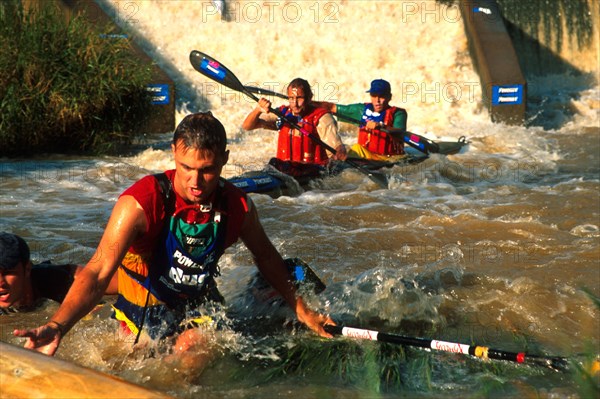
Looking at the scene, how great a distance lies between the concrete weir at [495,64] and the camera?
41.9ft

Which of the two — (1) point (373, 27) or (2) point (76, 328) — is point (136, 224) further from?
(1) point (373, 27)

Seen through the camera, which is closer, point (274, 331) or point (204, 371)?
point (204, 371)

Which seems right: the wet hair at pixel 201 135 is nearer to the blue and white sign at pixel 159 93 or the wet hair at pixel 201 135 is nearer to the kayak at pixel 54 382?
the kayak at pixel 54 382

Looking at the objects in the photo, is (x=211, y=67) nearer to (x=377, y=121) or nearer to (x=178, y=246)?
(x=377, y=121)

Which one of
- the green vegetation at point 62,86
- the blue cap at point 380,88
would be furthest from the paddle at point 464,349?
the green vegetation at point 62,86

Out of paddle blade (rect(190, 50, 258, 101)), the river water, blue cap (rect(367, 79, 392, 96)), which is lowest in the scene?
the river water

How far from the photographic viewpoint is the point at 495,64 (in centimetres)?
1301

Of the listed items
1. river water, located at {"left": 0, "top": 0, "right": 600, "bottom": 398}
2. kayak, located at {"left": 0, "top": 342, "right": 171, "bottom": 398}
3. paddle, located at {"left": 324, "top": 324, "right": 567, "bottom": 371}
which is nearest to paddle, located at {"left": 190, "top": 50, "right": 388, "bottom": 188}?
river water, located at {"left": 0, "top": 0, "right": 600, "bottom": 398}

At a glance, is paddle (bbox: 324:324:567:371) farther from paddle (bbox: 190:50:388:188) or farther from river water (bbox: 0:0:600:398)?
paddle (bbox: 190:50:388:188)

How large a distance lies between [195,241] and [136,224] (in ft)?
1.03

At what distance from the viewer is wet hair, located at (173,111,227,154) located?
356cm

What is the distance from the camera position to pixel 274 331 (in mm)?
4441

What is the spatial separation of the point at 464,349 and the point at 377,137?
18.8ft

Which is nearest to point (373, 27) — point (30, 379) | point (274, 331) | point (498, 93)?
point (498, 93)
